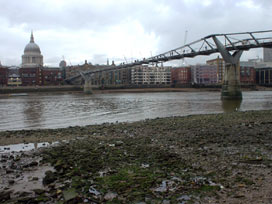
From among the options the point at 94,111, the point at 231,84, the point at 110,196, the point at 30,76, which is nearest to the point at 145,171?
the point at 110,196

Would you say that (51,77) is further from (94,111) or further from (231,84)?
(94,111)

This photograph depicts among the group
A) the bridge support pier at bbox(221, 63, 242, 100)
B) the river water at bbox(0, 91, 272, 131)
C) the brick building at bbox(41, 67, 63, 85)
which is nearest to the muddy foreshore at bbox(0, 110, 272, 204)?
the river water at bbox(0, 91, 272, 131)

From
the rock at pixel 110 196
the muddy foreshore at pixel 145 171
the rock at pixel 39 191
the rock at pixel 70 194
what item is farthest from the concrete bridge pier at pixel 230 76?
the rock at pixel 39 191

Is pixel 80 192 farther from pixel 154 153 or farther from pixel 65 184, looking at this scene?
pixel 154 153

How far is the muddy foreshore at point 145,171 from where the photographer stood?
724cm

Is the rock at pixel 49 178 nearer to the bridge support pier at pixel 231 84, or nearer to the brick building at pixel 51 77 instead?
the bridge support pier at pixel 231 84

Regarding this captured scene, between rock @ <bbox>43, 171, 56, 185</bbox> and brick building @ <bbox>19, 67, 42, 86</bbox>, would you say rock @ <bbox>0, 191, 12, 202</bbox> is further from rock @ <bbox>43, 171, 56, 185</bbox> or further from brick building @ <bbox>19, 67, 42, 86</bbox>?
brick building @ <bbox>19, 67, 42, 86</bbox>

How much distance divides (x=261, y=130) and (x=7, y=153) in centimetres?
1308

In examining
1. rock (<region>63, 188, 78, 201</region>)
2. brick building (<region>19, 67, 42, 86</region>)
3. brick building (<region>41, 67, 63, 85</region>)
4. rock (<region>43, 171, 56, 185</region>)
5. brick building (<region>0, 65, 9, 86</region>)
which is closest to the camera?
rock (<region>63, 188, 78, 201</region>)

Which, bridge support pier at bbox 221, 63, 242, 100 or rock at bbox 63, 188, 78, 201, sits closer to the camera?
rock at bbox 63, 188, 78, 201

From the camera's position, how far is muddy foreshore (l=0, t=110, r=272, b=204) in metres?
7.24

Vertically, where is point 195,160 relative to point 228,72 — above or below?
below

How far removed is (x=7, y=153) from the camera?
12570mm

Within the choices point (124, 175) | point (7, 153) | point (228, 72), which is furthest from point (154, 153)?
point (228, 72)
